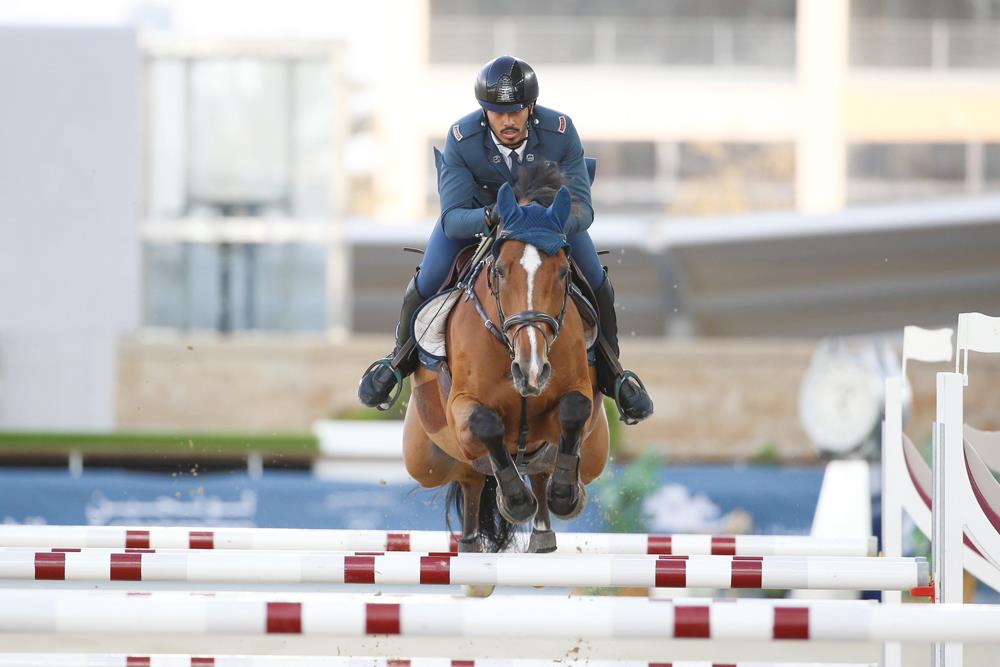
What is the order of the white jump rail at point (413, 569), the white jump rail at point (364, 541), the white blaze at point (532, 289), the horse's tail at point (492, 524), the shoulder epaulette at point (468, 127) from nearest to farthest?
1. the white jump rail at point (413, 569)
2. the white blaze at point (532, 289)
3. the shoulder epaulette at point (468, 127)
4. the white jump rail at point (364, 541)
5. the horse's tail at point (492, 524)

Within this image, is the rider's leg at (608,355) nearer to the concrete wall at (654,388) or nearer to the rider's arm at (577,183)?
the rider's arm at (577,183)

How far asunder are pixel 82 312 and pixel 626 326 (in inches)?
207

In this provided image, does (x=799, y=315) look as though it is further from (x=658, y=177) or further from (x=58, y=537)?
(x=58, y=537)

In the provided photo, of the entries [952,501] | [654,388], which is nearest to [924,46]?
[654,388]

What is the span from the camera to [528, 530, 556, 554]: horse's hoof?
12.4ft

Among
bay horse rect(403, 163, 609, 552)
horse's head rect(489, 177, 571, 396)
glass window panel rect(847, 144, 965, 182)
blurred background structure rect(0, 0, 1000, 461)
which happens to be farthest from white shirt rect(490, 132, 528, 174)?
glass window panel rect(847, 144, 965, 182)

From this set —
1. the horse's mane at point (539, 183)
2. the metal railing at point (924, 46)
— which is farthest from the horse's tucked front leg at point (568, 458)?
the metal railing at point (924, 46)

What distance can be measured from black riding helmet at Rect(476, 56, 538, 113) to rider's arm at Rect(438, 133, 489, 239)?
18 cm

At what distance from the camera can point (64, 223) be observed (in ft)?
36.1

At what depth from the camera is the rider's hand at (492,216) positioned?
11.8 ft

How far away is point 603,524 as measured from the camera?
25.3ft

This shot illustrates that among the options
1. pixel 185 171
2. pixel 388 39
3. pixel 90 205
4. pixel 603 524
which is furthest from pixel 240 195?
pixel 388 39

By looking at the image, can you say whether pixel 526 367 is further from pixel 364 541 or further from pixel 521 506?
pixel 364 541

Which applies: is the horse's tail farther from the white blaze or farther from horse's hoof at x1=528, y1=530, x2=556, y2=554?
the white blaze
